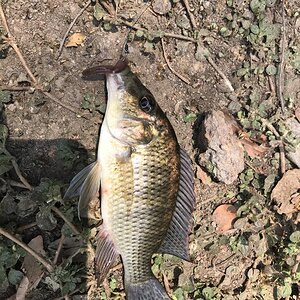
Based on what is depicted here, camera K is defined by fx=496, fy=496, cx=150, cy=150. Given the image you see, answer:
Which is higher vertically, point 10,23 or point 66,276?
point 10,23

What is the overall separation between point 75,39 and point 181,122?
38.1 inches

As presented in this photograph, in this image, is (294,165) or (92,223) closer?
(92,223)

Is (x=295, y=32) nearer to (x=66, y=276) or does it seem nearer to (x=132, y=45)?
(x=132, y=45)

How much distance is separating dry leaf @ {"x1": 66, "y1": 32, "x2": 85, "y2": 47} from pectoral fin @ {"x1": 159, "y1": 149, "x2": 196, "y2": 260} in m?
1.10

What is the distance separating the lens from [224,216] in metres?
3.78

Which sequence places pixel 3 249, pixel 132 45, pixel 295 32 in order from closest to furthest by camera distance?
pixel 3 249 < pixel 132 45 < pixel 295 32

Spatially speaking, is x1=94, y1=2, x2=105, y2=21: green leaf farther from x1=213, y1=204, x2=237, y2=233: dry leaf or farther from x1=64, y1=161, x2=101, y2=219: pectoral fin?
x1=213, y1=204, x2=237, y2=233: dry leaf

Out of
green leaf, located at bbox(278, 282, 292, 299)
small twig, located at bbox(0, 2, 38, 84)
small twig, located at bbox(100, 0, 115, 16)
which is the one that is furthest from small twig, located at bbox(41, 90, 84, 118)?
green leaf, located at bbox(278, 282, 292, 299)

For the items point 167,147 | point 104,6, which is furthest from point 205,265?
point 104,6

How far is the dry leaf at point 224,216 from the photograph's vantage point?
12.4 feet

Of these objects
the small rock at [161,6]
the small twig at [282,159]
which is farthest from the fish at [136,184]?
the small twig at [282,159]

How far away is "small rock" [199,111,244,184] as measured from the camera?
11.8 feet

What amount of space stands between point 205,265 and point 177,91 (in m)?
1.36

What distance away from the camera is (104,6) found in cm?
345
